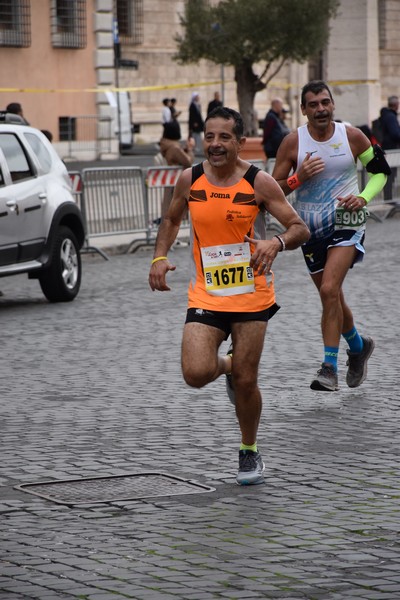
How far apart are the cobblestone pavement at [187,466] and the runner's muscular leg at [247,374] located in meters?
0.28

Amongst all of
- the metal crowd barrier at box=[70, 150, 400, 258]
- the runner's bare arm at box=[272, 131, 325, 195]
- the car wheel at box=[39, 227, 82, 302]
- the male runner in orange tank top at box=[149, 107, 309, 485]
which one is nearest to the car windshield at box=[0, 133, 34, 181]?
the car wheel at box=[39, 227, 82, 302]

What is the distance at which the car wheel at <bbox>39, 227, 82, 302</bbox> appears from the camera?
50.0 feet

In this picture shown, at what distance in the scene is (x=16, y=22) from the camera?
40125 mm

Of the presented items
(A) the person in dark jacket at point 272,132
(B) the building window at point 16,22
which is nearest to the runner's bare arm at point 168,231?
(A) the person in dark jacket at point 272,132

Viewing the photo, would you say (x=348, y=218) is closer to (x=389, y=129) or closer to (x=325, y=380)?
(x=325, y=380)

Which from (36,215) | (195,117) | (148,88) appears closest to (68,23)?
(195,117)

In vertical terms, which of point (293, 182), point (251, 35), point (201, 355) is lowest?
point (201, 355)

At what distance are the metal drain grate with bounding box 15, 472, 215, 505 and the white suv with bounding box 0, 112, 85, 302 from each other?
749cm

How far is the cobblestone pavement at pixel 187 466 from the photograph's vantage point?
217 inches

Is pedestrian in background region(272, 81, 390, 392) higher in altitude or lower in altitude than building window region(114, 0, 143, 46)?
lower

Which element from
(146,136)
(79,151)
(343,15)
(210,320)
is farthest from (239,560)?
(146,136)

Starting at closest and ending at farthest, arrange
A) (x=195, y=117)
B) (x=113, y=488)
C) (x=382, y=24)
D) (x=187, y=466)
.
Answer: (x=113, y=488)
(x=187, y=466)
(x=195, y=117)
(x=382, y=24)

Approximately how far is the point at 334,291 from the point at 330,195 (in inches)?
23.3

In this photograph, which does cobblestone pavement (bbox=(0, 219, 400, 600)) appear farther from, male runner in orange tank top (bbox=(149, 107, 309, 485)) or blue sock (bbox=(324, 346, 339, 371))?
male runner in orange tank top (bbox=(149, 107, 309, 485))
